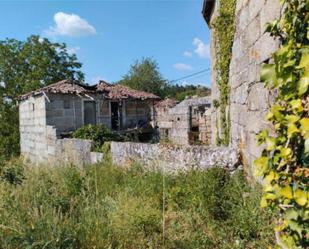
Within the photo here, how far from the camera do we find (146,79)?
1695 inches

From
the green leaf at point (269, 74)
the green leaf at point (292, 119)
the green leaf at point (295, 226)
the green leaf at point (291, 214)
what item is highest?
the green leaf at point (269, 74)

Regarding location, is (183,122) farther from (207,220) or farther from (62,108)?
(207,220)

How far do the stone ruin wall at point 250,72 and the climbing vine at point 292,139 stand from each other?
61.2 inches

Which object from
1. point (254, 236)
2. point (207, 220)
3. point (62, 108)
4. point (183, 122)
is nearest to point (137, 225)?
point (207, 220)

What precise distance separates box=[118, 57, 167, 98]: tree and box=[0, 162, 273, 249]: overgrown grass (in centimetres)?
3790

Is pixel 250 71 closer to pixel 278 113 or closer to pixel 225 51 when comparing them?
pixel 225 51

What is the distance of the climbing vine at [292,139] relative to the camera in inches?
62.6

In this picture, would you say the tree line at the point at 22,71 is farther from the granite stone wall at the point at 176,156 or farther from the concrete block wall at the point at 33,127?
the granite stone wall at the point at 176,156

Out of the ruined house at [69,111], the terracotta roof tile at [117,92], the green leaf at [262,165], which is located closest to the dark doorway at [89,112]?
the ruined house at [69,111]

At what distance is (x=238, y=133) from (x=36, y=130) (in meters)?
15.6

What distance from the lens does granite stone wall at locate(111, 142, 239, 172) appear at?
533cm

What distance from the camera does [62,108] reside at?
18188 millimetres

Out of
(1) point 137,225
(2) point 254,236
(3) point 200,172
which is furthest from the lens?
(3) point 200,172

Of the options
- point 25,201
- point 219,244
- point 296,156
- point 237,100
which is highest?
point 237,100
